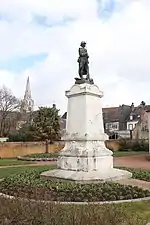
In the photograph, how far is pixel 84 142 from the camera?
13094 millimetres

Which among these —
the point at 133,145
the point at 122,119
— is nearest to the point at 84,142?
the point at 133,145

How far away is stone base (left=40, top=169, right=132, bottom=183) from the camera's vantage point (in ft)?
39.2

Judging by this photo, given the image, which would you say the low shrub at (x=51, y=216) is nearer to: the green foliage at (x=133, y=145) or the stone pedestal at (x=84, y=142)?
the stone pedestal at (x=84, y=142)

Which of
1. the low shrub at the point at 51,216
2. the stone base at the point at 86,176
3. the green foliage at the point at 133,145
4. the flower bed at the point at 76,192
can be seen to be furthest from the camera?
the green foliage at the point at 133,145

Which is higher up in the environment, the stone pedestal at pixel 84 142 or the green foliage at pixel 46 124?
the green foliage at pixel 46 124

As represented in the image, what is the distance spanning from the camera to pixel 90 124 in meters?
13.3

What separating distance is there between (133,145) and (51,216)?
41400 mm

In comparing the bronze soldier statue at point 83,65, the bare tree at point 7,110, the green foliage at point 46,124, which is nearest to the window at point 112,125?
the bare tree at point 7,110

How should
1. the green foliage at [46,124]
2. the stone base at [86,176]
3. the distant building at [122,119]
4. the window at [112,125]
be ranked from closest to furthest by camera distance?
1. the stone base at [86,176]
2. the green foliage at [46,124]
3. the distant building at [122,119]
4. the window at [112,125]

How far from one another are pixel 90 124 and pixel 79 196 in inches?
165

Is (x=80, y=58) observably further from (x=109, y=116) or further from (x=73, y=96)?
(x=109, y=116)

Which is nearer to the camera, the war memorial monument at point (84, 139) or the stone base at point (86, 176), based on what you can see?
the stone base at point (86, 176)

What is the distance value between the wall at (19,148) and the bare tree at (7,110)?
592 inches

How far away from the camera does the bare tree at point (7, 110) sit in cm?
5280
